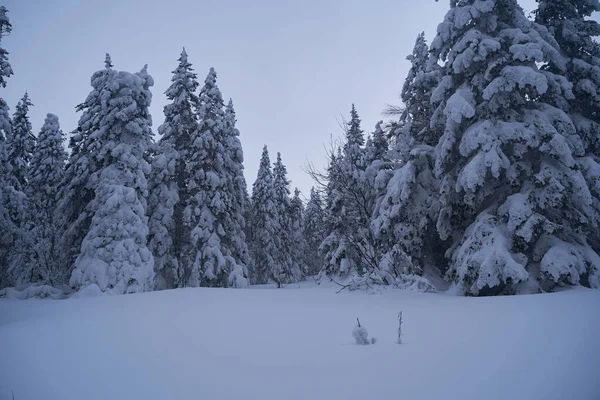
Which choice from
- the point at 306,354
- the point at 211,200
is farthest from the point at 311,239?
the point at 306,354

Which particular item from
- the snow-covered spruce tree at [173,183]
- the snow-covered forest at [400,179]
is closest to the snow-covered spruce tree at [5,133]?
the snow-covered forest at [400,179]

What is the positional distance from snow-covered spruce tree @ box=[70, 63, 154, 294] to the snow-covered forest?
70mm

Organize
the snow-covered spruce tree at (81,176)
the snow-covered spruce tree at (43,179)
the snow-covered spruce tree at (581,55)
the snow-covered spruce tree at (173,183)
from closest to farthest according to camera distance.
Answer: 1. the snow-covered spruce tree at (581,55)
2. the snow-covered spruce tree at (81,176)
3. the snow-covered spruce tree at (173,183)
4. the snow-covered spruce tree at (43,179)

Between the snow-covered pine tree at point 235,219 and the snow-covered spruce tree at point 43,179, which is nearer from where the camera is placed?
the snow-covered pine tree at point 235,219

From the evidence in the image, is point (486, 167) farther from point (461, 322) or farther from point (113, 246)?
point (113, 246)

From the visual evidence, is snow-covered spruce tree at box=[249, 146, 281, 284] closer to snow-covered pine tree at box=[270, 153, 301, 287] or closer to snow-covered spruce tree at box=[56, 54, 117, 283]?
snow-covered pine tree at box=[270, 153, 301, 287]

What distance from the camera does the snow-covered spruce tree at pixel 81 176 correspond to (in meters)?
17.1

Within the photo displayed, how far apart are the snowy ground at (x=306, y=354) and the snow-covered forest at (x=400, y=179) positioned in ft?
13.0

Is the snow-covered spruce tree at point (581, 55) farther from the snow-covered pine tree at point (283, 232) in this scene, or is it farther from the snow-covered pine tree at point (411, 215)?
the snow-covered pine tree at point (283, 232)

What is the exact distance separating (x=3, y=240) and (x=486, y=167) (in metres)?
19.7

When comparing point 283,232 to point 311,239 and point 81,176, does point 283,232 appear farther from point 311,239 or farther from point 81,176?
point 81,176

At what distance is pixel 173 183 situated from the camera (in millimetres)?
21375

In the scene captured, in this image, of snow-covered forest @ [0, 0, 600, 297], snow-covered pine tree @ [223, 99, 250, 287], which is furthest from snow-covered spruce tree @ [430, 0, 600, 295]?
snow-covered pine tree @ [223, 99, 250, 287]

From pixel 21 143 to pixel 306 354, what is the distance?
30943mm
